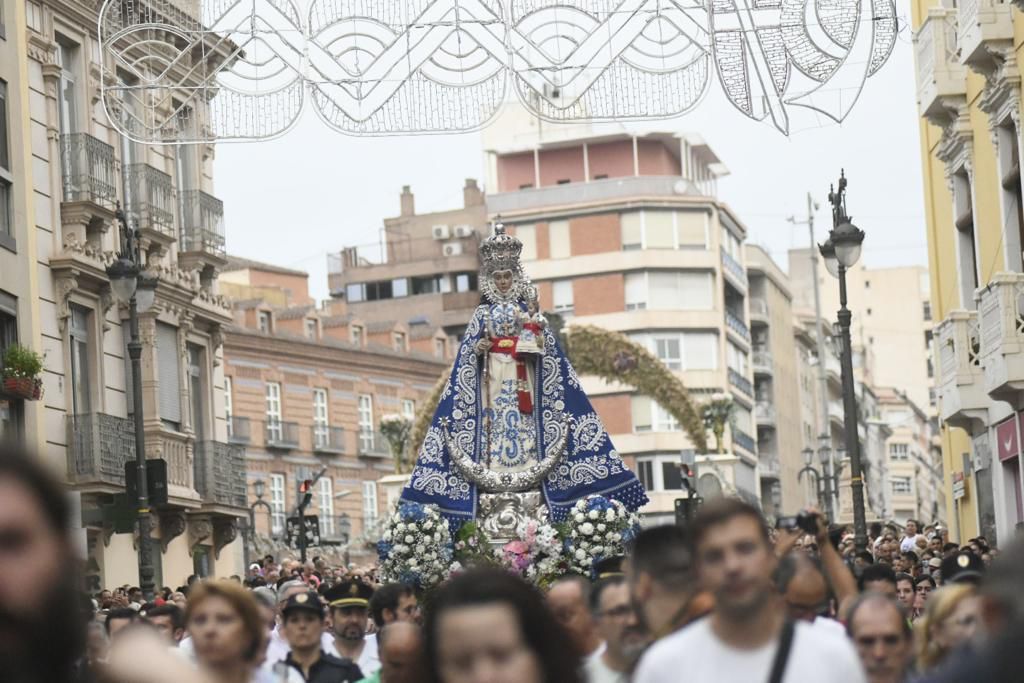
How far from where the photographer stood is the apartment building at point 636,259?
274ft

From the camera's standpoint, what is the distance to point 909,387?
141m

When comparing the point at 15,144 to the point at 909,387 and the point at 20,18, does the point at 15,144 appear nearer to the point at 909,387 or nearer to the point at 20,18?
the point at 20,18

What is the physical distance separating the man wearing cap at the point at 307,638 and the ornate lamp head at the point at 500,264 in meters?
7.90

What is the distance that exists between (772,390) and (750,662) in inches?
3739

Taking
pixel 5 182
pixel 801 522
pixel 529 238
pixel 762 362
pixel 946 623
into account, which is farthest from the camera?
pixel 762 362

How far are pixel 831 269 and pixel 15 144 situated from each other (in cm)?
1068

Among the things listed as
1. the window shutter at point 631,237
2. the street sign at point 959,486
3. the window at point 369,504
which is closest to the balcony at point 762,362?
the window shutter at point 631,237

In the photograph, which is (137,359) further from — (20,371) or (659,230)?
(659,230)

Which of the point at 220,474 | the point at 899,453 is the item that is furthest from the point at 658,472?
the point at 899,453

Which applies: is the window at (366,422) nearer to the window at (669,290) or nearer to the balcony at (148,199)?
→ the window at (669,290)

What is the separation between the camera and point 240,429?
6825 cm

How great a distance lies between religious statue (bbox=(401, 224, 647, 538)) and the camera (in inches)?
719

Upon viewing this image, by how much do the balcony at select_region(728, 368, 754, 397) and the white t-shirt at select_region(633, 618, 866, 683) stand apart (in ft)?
271

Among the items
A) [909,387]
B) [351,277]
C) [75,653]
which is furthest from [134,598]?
[909,387]
